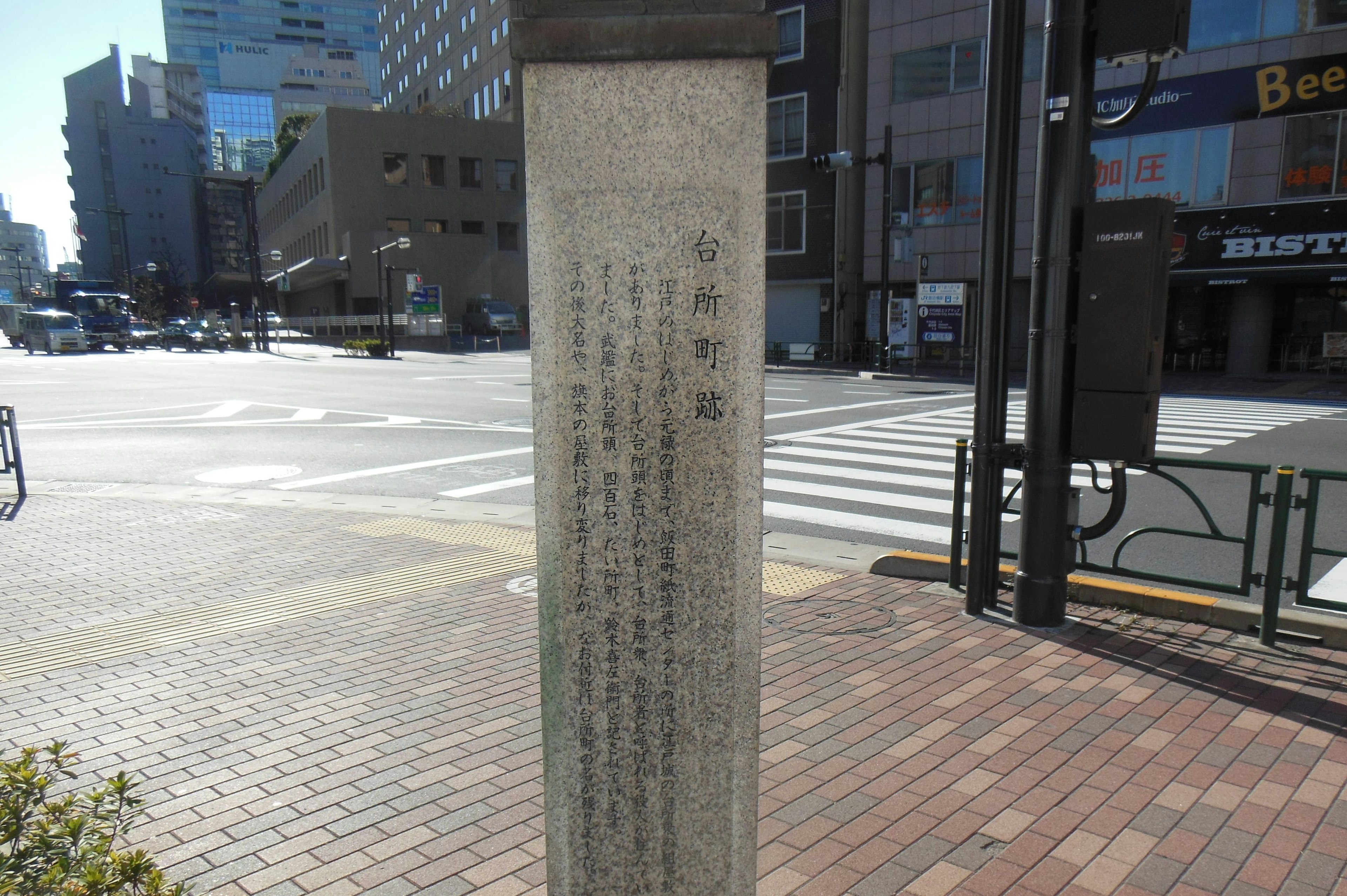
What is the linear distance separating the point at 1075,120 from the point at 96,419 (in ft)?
61.6

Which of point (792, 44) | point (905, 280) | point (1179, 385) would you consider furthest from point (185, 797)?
point (792, 44)

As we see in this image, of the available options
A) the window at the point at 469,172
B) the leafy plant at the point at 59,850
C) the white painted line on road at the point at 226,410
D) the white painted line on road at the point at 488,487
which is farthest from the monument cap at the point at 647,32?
the window at the point at 469,172

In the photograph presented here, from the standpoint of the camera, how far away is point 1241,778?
3.92 meters

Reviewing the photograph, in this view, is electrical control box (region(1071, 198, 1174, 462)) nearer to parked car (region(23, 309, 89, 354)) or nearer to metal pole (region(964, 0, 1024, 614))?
metal pole (region(964, 0, 1024, 614))

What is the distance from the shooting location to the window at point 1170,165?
89.2 ft

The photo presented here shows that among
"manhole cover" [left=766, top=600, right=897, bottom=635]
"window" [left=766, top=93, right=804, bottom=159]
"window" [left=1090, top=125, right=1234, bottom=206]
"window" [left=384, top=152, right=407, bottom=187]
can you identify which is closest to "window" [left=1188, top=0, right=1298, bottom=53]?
"window" [left=1090, top=125, right=1234, bottom=206]

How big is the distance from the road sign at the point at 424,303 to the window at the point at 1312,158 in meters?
38.7

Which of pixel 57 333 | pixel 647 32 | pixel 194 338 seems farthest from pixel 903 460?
pixel 194 338

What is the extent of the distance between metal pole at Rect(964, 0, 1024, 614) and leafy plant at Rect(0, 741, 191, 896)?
4.90 meters

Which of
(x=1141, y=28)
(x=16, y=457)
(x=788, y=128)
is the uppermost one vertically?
(x=788, y=128)

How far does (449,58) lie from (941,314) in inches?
2643

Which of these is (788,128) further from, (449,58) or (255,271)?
(449,58)

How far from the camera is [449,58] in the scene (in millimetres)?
81438

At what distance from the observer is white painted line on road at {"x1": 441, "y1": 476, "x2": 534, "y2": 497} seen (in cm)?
1072
